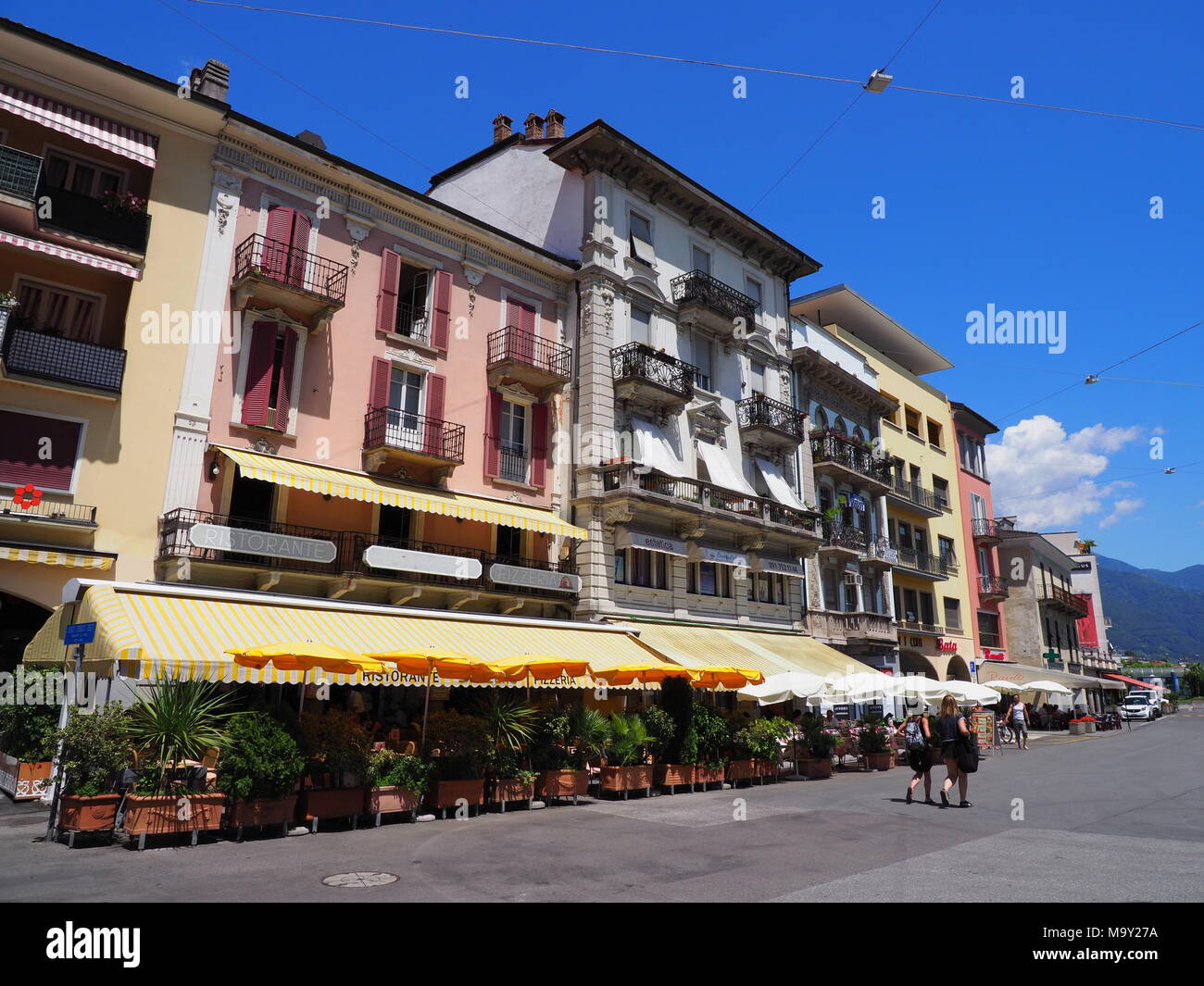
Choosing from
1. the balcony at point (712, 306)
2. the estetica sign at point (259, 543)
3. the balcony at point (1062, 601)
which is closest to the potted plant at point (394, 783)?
the estetica sign at point (259, 543)

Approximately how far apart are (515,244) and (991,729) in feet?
83.8

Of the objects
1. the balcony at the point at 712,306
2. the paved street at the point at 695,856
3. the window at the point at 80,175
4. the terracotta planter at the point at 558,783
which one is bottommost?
the paved street at the point at 695,856

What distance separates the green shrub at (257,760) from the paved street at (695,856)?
68 centimetres

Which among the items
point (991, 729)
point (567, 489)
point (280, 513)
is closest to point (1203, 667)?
point (991, 729)

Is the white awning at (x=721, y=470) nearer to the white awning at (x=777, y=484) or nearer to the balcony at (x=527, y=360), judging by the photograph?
the white awning at (x=777, y=484)

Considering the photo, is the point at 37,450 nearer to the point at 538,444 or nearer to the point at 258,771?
the point at 258,771

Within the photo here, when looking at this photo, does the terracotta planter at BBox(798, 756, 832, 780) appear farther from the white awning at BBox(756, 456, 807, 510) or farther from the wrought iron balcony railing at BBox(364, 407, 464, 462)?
the wrought iron balcony railing at BBox(364, 407, 464, 462)

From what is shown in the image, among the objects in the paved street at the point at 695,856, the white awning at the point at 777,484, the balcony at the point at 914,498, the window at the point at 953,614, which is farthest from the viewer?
the window at the point at 953,614

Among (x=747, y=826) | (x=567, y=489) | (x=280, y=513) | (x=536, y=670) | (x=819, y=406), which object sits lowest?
(x=747, y=826)

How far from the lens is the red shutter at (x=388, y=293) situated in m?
21.6

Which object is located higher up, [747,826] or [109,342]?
[109,342]

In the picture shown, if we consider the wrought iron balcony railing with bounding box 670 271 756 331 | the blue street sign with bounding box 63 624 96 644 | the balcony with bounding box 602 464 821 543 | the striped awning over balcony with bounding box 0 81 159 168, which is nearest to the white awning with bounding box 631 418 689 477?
the balcony with bounding box 602 464 821 543
